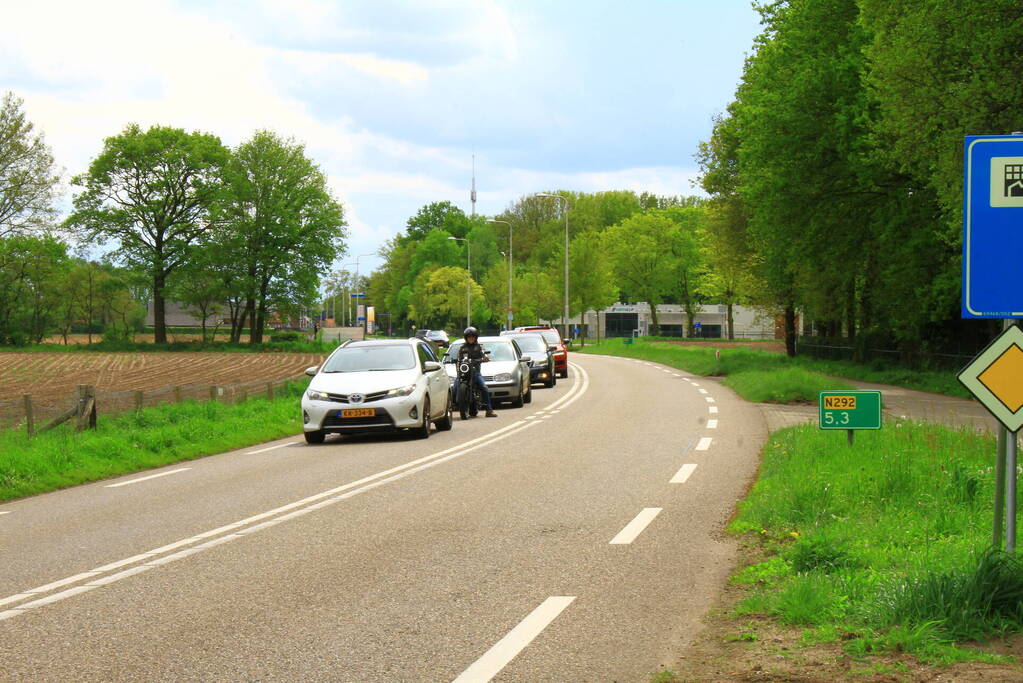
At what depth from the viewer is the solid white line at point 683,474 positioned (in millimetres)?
11719

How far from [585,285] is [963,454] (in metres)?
67.7

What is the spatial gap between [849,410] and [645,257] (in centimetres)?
9305

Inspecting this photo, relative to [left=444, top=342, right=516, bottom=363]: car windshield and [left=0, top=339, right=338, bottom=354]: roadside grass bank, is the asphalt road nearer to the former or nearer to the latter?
[left=444, top=342, right=516, bottom=363]: car windshield

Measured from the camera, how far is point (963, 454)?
11.5 metres

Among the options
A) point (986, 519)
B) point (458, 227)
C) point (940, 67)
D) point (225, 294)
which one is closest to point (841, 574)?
point (986, 519)

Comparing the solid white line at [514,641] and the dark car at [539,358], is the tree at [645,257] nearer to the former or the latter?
the dark car at [539,358]

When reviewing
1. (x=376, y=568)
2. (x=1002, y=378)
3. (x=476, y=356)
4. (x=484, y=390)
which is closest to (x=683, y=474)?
(x=376, y=568)

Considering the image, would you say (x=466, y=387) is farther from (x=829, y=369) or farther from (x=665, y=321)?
(x=665, y=321)

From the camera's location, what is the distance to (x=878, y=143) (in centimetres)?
2589

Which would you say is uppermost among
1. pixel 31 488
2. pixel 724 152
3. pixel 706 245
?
pixel 724 152

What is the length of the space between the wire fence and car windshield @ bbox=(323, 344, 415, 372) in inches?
121

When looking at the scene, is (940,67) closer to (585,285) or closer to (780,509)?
(780,509)

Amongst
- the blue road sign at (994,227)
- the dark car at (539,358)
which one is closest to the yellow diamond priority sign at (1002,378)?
the blue road sign at (994,227)

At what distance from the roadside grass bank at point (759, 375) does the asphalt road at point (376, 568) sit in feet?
35.3
